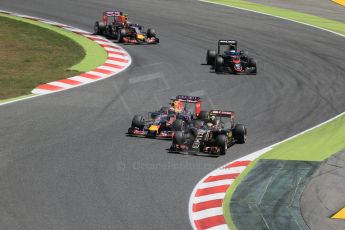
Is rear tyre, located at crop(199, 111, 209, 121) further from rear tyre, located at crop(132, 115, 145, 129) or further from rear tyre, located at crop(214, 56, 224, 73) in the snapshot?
rear tyre, located at crop(214, 56, 224, 73)

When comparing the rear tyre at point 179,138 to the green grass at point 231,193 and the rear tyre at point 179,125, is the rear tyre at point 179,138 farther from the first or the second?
the green grass at point 231,193

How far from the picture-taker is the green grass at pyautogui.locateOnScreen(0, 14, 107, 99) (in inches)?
1239

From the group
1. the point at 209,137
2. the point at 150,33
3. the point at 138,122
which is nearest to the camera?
the point at 209,137

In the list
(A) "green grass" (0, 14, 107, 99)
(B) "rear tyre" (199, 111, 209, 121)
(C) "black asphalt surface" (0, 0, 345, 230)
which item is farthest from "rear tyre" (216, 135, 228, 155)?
(A) "green grass" (0, 14, 107, 99)

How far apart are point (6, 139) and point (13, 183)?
410 centimetres

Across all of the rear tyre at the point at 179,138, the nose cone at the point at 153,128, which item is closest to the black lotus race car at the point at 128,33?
the nose cone at the point at 153,128

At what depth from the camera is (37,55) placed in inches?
1433

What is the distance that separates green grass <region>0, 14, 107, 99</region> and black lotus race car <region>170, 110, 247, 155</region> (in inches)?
329

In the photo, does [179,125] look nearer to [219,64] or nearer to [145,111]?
[145,111]

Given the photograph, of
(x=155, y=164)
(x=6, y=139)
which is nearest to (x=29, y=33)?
(x=6, y=139)

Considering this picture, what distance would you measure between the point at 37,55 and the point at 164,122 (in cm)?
1392

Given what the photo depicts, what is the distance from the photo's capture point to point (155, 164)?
21.4m

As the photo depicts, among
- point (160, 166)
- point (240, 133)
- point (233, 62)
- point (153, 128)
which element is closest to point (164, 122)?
point (153, 128)

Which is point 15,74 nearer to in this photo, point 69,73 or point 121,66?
point 69,73
